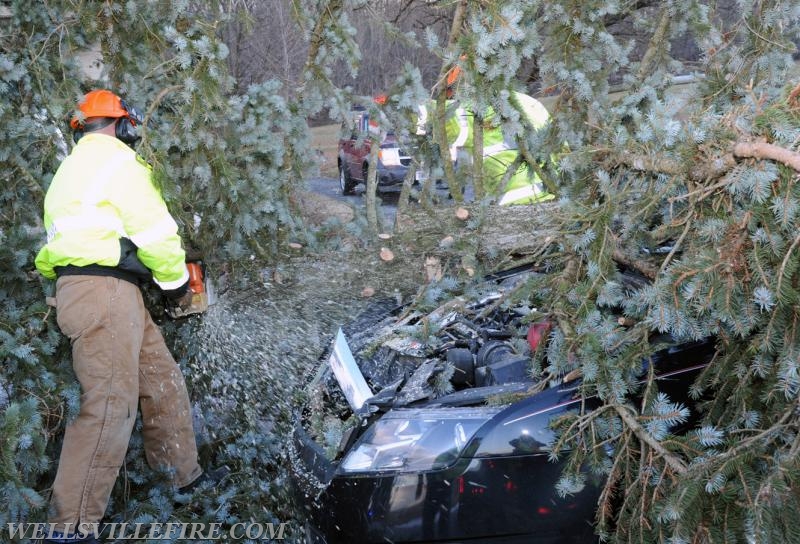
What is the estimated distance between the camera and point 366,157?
792 centimetres

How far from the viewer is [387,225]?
6.46m

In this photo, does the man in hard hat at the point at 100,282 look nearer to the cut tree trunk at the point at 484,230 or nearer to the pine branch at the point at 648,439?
the cut tree trunk at the point at 484,230

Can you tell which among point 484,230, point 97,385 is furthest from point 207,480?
point 484,230

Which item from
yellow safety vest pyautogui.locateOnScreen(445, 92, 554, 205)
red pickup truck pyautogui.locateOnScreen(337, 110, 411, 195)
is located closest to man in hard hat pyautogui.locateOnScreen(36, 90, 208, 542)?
yellow safety vest pyautogui.locateOnScreen(445, 92, 554, 205)

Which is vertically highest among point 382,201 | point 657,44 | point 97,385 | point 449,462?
point 657,44

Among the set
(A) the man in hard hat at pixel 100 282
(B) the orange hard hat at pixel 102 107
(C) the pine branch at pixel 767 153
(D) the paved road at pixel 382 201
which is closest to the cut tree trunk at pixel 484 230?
(D) the paved road at pixel 382 201

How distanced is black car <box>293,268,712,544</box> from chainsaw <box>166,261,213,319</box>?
1.49 meters

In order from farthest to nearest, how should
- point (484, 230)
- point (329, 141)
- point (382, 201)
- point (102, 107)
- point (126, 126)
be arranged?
point (329, 141) → point (382, 201) → point (484, 230) → point (126, 126) → point (102, 107)

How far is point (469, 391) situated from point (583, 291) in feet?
2.14

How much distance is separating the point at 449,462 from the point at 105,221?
2098mm

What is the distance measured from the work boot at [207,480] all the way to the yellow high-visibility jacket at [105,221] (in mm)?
1158

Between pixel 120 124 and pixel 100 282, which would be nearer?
pixel 100 282

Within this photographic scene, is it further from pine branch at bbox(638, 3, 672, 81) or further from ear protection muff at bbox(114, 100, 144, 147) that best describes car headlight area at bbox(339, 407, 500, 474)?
pine branch at bbox(638, 3, 672, 81)

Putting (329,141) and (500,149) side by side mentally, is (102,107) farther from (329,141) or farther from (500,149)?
(329,141)
